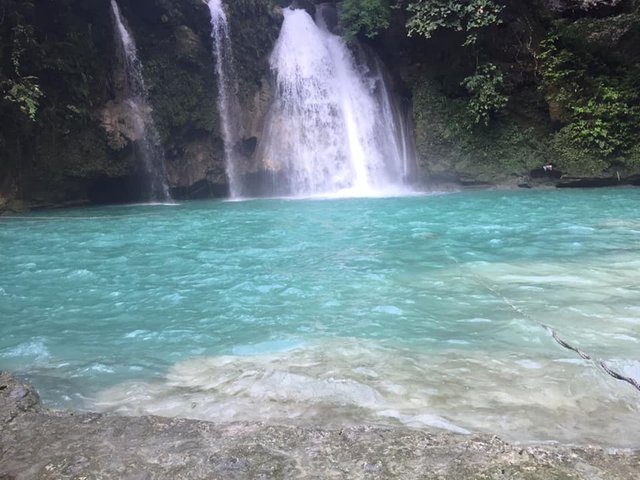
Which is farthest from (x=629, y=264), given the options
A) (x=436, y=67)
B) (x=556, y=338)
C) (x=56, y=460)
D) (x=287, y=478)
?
(x=436, y=67)

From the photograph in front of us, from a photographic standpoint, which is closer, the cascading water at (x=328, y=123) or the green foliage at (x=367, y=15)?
the green foliage at (x=367, y=15)

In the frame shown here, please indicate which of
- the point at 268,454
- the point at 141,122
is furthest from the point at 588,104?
the point at 268,454

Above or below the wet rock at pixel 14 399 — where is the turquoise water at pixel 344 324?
below

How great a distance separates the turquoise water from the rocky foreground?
39 cm

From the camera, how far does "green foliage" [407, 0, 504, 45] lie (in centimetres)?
1702

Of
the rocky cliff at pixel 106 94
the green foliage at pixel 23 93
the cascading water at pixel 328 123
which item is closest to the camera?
the green foliage at pixel 23 93

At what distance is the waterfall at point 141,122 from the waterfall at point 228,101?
7.41ft

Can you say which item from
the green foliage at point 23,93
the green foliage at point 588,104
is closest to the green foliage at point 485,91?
the green foliage at point 588,104

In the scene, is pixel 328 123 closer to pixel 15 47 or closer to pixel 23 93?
pixel 23 93

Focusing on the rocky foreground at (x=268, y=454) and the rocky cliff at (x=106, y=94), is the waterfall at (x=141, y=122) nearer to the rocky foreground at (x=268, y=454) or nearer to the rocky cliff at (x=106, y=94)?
the rocky cliff at (x=106, y=94)

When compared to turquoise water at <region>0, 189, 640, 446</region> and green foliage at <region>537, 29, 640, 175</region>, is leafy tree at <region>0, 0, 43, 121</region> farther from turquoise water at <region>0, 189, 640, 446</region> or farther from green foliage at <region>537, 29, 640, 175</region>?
green foliage at <region>537, 29, 640, 175</region>

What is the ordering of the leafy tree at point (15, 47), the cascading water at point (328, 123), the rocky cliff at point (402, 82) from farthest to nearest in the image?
the cascading water at point (328, 123) < the rocky cliff at point (402, 82) < the leafy tree at point (15, 47)

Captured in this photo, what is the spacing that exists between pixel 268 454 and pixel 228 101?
17.8 m

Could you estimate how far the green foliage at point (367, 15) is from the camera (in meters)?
18.7
